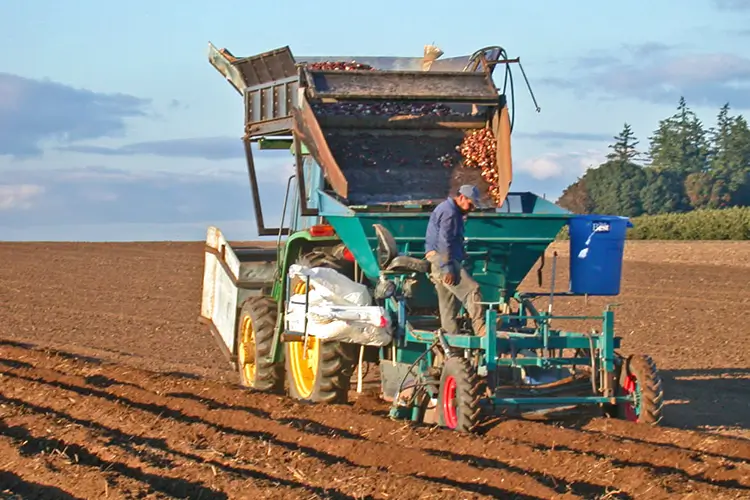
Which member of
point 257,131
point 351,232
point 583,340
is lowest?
point 583,340

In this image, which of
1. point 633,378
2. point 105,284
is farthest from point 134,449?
point 105,284

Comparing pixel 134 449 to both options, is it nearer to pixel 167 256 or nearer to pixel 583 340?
pixel 583 340

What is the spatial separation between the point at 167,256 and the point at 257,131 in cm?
2057

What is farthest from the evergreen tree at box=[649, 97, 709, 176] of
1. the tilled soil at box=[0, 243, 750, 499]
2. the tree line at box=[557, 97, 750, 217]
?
the tilled soil at box=[0, 243, 750, 499]

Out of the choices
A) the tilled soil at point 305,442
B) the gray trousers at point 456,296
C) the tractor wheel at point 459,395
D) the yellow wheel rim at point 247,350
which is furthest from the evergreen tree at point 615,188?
the tractor wheel at point 459,395

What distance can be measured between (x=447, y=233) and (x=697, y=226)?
27293 mm

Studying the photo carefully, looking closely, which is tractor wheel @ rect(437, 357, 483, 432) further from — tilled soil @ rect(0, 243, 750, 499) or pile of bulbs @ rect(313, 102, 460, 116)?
pile of bulbs @ rect(313, 102, 460, 116)

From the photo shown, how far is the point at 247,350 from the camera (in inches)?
483

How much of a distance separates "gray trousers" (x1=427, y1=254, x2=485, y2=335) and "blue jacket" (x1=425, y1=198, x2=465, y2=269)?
64 millimetres

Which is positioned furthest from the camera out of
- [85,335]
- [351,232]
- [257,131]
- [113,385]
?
[85,335]

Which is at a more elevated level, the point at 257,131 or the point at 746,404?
the point at 257,131

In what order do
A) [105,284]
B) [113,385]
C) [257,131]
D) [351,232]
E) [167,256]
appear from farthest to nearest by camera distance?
[167,256]
[105,284]
[257,131]
[113,385]
[351,232]

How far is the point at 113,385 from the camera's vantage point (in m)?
10.5

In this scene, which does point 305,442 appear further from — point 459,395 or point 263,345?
point 263,345
